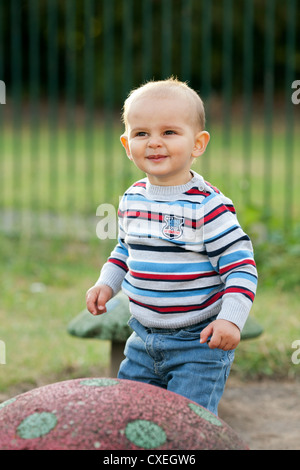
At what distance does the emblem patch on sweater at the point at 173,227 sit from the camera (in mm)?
2633

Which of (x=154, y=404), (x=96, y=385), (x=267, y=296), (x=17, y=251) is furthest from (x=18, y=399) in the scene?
(x=17, y=251)

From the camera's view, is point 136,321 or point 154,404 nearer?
point 154,404

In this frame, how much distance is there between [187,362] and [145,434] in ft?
1.87

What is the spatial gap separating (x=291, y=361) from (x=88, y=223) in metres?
4.02

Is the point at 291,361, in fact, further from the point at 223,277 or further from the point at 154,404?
the point at 154,404

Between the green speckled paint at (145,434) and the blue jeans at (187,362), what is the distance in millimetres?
497

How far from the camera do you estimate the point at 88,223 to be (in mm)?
8539

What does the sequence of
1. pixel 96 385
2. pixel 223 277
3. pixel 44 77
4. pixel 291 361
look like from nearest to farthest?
pixel 96 385 < pixel 223 277 < pixel 291 361 < pixel 44 77

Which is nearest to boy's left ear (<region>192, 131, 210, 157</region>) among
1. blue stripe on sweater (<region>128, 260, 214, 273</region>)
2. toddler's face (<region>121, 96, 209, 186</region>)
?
toddler's face (<region>121, 96, 209, 186</region>)

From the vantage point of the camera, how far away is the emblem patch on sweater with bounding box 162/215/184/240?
263 centimetres

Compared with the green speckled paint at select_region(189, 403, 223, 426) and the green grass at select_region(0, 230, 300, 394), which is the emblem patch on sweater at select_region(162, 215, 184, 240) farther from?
the green grass at select_region(0, 230, 300, 394)

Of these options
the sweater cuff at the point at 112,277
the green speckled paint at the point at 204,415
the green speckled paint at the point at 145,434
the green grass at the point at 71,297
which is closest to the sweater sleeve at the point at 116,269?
the sweater cuff at the point at 112,277

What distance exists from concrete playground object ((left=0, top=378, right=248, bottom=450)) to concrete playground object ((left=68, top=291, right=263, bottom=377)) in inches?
62.2

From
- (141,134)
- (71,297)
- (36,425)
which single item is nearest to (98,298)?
(141,134)
